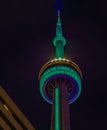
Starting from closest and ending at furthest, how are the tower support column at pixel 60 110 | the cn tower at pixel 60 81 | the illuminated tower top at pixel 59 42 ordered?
the tower support column at pixel 60 110, the cn tower at pixel 60 81, the illuminated tower top at pixel 59 42

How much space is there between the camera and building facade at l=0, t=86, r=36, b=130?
49.5 meters

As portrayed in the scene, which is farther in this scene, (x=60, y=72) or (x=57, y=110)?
(x=60, y=72)

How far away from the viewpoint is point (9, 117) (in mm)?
50594

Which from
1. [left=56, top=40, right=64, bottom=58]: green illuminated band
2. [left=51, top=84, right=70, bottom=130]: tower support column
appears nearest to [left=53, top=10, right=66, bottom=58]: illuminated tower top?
[left=56, top=40, right=64, bottom=58]: green illuminated band

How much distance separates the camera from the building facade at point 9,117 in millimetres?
49491

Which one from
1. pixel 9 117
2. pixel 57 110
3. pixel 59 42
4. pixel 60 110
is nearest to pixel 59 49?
pixel 59 42

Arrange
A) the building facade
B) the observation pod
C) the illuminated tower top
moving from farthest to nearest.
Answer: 1. the illuminated tower top
2. the observation pod
3. the building facade

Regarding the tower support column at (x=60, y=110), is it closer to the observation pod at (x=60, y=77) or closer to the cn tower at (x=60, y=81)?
the cn tower at (x=60, y=81)

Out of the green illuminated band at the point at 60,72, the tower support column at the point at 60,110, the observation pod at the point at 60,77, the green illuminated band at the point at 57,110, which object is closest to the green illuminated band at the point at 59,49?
the observation pod at the point at 60,77

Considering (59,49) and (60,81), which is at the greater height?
(59,49)

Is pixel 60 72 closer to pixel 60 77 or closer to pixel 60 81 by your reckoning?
pixel 60 77

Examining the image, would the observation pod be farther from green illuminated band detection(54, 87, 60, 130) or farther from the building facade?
the building facade

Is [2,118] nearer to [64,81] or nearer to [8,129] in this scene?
[8,129]

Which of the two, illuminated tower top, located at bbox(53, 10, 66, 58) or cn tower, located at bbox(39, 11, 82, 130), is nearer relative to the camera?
cn tower, located at bbox(39, 11, 82, 130)
